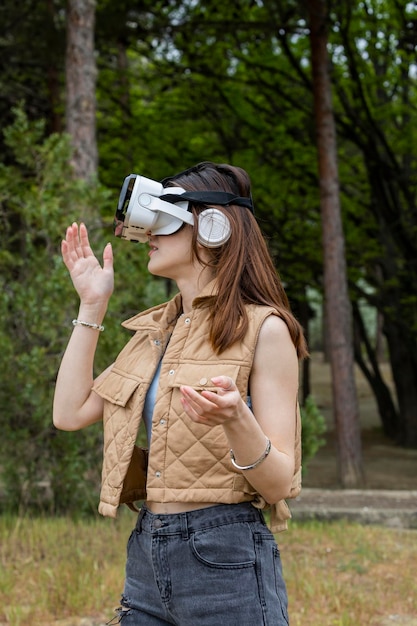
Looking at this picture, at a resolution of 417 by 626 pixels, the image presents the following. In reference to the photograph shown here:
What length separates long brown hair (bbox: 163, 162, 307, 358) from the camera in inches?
89.9

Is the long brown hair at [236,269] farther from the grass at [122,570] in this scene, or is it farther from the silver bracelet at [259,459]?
the grass at [122,570]

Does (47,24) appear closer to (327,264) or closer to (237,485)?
(327,264)

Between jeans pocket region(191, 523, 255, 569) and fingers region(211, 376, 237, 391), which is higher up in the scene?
fingers region(211, 376, 237, 391)

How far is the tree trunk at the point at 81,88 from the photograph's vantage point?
9.48 meters

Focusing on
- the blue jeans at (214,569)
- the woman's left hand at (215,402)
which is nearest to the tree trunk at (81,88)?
the blue jeans at (214,569)

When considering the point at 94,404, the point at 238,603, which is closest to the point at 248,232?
the point at 94,404

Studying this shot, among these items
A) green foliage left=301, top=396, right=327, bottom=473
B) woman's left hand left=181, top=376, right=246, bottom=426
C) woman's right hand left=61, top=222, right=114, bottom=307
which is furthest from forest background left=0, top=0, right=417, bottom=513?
woman's left hand left=181, top=376, right=246, bottom=426

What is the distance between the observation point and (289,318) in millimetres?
2314

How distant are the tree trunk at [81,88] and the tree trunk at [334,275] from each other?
380 cm

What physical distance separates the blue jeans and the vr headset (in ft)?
2.36

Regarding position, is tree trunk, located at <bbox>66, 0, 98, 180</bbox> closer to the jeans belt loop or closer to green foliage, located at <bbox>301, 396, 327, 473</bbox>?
green foliage, located at <bbox>301, 396, 327, 473</bbox>

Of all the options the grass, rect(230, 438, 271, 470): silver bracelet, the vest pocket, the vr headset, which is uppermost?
the vr headset

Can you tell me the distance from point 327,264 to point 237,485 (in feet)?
35.6

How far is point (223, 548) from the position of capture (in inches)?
86.7
